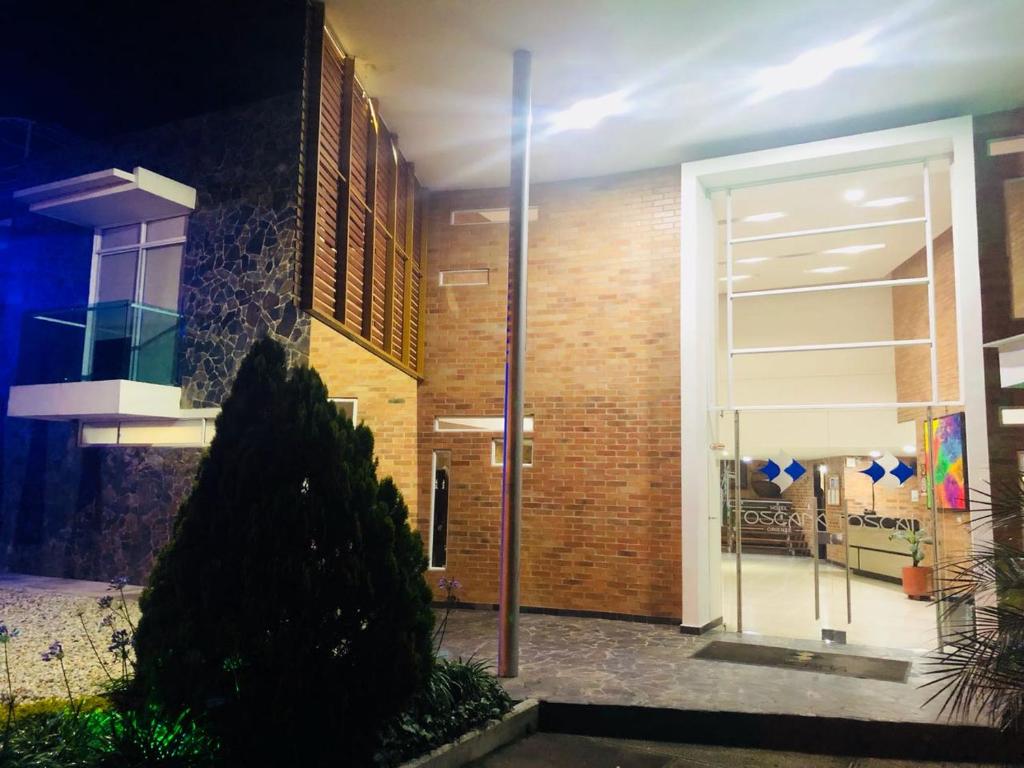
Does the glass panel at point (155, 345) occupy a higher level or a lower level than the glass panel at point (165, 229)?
lower

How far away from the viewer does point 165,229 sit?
A: 10758 millimetres

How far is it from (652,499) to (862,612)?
3490 millimetres

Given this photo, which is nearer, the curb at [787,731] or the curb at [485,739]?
the curb at [485,739]

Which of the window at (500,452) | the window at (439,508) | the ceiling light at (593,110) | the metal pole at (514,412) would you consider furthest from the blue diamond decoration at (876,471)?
the window at (439,508)

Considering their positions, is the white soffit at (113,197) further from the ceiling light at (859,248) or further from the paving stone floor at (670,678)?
the ceiling light at (859,248)

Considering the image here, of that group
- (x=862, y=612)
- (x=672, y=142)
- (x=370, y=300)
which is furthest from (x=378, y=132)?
(x=862, y=612)

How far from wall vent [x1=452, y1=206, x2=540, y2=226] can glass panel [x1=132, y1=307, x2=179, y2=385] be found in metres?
4.26

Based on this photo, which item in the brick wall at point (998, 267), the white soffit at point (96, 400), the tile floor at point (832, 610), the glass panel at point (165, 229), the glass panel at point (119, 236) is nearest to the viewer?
the brick wall at point (998, 267)

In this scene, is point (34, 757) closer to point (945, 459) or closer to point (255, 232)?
point (255, 232)

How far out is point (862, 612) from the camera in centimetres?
977

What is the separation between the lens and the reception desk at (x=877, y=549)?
38.2ft

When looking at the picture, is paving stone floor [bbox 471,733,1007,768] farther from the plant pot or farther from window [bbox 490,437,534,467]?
the plant pot

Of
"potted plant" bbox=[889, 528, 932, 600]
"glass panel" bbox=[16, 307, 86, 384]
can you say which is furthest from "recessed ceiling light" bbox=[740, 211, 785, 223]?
"glass panel" bbox=[16, 307, 86, 384]

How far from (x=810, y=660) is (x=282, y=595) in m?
5.78
